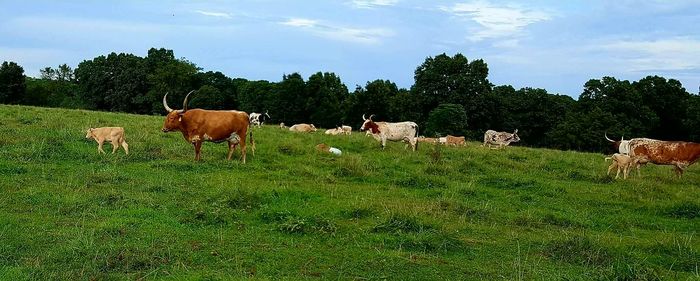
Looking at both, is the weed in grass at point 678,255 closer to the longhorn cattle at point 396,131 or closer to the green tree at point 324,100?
the longhorn cattle at point 396,131

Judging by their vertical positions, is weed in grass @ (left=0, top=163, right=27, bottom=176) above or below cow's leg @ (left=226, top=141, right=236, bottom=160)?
below

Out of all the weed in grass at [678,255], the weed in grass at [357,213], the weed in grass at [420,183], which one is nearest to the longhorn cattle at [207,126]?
the weed in grass at [420,183]

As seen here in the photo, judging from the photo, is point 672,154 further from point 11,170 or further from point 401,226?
point 11,170

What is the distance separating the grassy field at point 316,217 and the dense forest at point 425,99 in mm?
31477

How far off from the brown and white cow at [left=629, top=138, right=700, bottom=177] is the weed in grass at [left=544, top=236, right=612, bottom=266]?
12.3m

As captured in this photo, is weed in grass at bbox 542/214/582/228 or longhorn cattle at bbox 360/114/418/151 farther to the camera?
longhorn cattle at bbox 360/114/418/151

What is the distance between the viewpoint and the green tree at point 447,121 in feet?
152

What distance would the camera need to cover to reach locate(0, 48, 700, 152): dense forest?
1909 inches

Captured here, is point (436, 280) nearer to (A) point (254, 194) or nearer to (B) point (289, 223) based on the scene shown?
(B) point (289, 223)

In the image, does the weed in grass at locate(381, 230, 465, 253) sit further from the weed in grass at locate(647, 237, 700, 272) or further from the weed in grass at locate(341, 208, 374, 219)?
the weed in grass at locate(647, 237, 700, 272)

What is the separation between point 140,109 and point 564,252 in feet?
202

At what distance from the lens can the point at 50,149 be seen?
14.3m

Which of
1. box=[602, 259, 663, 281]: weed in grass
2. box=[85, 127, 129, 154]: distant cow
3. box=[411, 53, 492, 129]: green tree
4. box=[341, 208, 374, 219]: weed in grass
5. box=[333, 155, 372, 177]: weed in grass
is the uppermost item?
box=[411, 53, 492, 129]: green tree

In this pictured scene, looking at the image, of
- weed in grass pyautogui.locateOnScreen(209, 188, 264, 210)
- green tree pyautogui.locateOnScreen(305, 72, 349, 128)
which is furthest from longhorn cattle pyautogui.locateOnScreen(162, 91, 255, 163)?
green tree pyautogui.locateOnScreen(305, 72, 349, 128)
